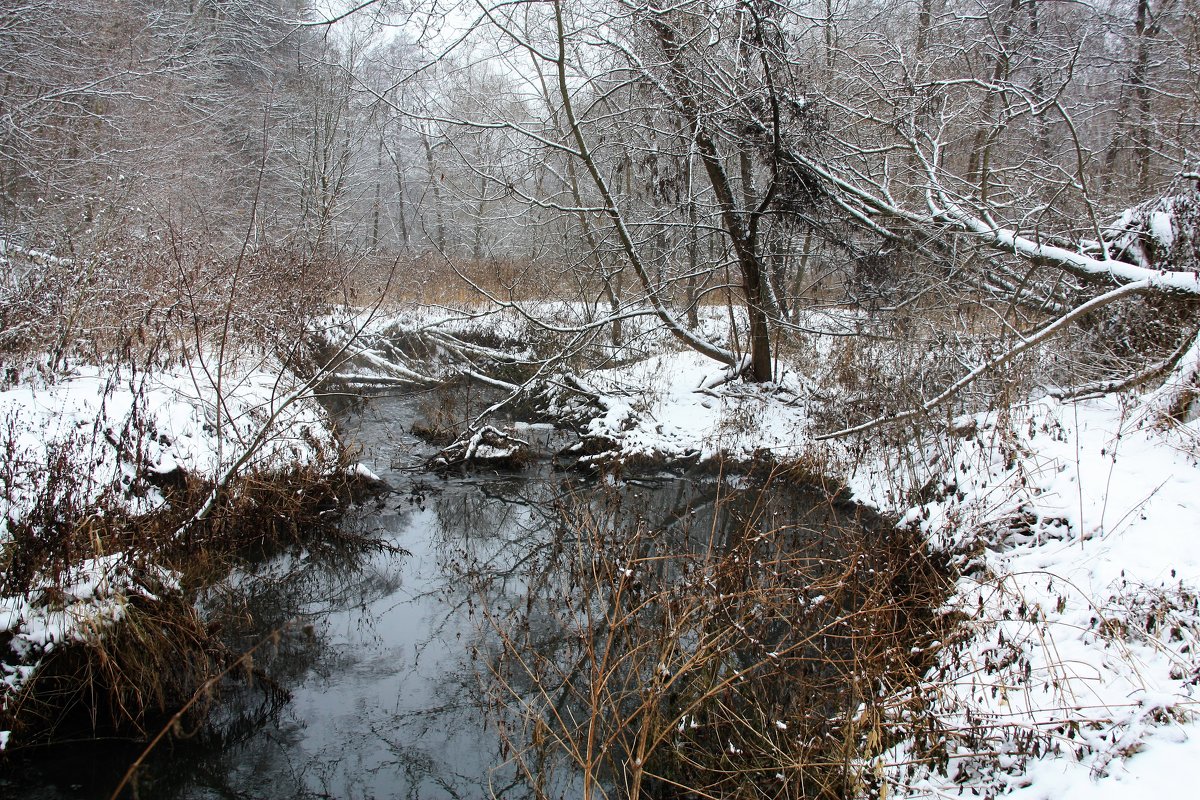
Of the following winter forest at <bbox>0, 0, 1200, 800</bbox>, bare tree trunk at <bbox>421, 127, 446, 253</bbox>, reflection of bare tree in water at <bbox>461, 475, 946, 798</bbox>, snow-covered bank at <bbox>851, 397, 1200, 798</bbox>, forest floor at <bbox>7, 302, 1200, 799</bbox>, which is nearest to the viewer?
snow-covered bank at <bbox>851, 397, 1200, 798</bbox>

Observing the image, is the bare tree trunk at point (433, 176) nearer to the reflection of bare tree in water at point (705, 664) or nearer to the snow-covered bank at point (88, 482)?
the snow-covered bank at point (88, 482)

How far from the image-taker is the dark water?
370 cm

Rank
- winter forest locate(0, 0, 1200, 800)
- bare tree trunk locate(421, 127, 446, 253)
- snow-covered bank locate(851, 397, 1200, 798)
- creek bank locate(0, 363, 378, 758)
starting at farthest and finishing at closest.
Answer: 1. bare tree trunk locate(421, 127, 446, 253)
2. creek bank locate(0, 363, 378, 758)
3. winter forest locate(0, 0, 1200, 800)
4. snow-covered bank locate(851, 397, 1200, 798)

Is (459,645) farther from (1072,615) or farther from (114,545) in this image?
(1072,615)

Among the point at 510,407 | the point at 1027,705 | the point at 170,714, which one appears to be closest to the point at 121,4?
the point at 510,407

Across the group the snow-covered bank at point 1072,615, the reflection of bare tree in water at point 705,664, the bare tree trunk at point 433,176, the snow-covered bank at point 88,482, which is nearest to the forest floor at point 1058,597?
the snow-covered bank at point 1072,615

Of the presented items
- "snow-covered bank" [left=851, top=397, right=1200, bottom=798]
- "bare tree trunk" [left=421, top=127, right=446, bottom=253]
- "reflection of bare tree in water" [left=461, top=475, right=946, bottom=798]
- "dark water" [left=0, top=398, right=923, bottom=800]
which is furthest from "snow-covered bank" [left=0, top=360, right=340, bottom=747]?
"snow-covered bank" [left=851, top=397, right=1200, bottom=798]

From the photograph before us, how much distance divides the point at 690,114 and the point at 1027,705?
7320 millimetres

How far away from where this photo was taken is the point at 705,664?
3.92 meters

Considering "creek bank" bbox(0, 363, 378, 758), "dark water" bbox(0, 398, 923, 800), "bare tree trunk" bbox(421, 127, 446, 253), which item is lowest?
"dark water" bbox(0, 398, 923, 800)

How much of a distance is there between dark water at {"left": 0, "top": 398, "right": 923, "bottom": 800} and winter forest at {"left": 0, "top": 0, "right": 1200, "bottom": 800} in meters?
0.04

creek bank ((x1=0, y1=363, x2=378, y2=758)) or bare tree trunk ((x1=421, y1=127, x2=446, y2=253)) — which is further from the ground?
bare tree trunk ((x1=421, y1=127, x2=446, y2=253))

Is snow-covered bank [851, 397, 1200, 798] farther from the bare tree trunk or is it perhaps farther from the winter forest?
the bare tree trunk

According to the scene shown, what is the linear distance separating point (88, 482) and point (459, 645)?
2687mm
